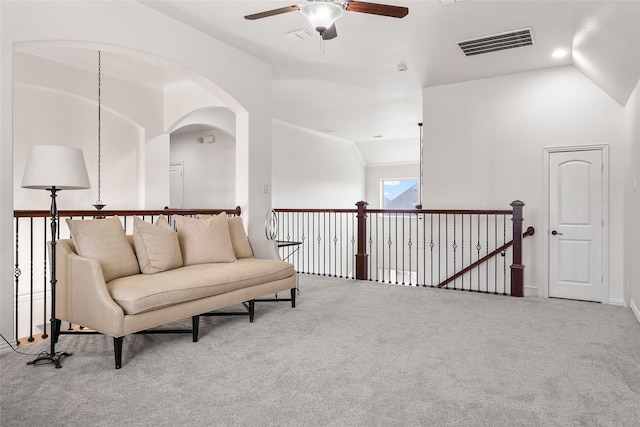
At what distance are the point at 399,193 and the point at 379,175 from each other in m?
0.79

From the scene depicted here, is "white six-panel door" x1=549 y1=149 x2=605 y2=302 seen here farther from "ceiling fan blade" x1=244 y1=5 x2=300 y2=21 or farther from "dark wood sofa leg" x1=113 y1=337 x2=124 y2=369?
"dark wood sofa leg" x1=113 y1=337 x2=124 y2=369

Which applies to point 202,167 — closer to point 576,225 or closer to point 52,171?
point 52,171

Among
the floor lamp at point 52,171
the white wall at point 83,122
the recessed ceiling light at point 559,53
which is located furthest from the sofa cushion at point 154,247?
the recessed ceiling light at point 559,53

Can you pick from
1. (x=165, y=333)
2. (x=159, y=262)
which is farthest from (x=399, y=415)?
(x=159, y=262)

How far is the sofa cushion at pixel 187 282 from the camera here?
9.05 feet

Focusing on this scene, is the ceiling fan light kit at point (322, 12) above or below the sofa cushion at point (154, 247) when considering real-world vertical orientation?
above

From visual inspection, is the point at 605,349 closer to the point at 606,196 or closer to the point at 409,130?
the point at 606,196

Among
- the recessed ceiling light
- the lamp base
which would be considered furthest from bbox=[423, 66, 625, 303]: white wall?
the lamp base

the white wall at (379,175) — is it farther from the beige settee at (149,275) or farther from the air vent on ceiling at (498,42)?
the beige settee at (149,275)

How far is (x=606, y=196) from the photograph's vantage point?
486 centimetres

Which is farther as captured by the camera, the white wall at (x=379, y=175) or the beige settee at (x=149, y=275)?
the white wall at (x=379, y=175)

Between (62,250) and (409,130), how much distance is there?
787cm

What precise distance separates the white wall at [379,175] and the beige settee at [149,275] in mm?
8178

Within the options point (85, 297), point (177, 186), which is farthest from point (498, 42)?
point (177, 186)
